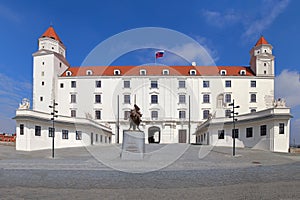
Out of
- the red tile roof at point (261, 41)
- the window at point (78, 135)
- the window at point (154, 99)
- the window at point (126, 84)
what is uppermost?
the red tile roof at point (261, 41)

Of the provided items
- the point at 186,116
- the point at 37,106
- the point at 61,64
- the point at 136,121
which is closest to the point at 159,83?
the point at 186,116

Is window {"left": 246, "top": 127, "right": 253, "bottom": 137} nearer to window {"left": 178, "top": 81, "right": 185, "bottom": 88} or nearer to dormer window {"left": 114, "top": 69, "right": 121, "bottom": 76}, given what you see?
window {"left": 178, "top": 81, "right": 185, "bottom": 88}

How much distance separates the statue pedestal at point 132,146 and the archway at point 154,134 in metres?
34.0

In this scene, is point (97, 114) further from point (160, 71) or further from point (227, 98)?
point (227, 98)

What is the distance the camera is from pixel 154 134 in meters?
61.0

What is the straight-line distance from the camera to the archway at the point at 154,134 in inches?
2317

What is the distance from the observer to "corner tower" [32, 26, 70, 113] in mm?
60750

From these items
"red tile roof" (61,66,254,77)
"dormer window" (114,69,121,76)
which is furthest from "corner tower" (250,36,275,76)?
"dormer window" (114,69,121,76)

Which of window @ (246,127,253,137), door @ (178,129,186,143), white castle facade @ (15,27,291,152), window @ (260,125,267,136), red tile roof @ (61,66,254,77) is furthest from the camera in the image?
red tile roof @ (61,66,254,77)

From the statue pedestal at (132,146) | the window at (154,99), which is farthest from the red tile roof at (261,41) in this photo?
the statue pedestal at (132,146)

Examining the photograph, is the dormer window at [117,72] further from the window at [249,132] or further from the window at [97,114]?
the window at [249,132]

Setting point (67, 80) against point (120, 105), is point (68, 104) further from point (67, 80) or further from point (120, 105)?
point (120, 105)

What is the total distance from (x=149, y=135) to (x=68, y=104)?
1828cm

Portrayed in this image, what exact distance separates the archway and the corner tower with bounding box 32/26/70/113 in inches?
848
